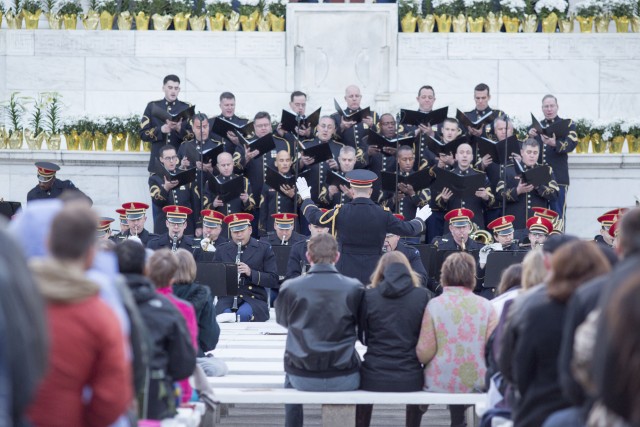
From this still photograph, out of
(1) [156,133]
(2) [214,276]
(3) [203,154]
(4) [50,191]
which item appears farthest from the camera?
(1) [156,133]

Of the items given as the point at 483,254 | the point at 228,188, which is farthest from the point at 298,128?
the point at 483,254

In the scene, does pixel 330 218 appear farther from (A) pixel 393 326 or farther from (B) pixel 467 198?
(A) pixel 393 326

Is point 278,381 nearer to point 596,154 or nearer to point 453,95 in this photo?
point 596,154

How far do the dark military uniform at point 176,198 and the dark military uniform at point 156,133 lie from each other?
0.71 metres

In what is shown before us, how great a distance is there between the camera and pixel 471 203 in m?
15.9

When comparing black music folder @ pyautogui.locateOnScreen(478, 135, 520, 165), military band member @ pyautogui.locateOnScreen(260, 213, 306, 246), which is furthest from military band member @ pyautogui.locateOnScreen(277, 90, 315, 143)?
black music folder @ pyautogui.locateOnScreen(478, 135, 520, 165)

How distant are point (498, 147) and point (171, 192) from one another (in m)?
3.97

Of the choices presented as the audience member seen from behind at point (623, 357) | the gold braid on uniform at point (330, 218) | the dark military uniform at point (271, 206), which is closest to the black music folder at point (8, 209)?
the dark military uniform at point (271, 206)

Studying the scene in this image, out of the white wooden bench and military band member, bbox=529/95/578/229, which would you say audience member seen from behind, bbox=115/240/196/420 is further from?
military band member, bbox=529/95/578/229

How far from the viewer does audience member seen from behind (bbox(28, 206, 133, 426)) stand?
486cm

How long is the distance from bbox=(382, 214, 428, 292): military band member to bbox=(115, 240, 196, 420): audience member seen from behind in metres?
6.04

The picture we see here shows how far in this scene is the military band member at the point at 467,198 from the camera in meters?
15.5

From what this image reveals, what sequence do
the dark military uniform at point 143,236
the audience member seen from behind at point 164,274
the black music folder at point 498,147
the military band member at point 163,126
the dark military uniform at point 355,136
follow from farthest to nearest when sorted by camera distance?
the military band member at point 163,126 < the dark military uniform at point 355,136 < the black music folder at point 498,147 < the dark military uniform at point 143,236 < the audience member seen from behind at point 164,274

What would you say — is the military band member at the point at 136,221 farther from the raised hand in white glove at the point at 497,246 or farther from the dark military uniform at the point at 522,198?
the dark military uniform at the point at 522,198
